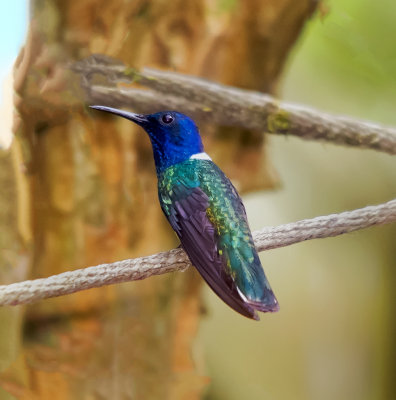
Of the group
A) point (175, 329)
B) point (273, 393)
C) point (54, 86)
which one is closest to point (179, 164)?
point (54, 86)

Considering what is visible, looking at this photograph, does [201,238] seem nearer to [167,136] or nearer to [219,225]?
[219,225]

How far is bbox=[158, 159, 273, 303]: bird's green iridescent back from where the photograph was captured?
42 cm

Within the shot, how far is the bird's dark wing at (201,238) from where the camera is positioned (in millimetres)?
413

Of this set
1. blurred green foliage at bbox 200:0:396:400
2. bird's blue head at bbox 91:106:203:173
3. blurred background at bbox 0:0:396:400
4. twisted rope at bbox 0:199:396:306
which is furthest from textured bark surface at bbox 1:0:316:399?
blurred green foliage at bbox 200:0:396:400

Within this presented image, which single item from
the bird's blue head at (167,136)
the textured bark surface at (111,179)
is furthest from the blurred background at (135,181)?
the bird's blue head at (167,136)

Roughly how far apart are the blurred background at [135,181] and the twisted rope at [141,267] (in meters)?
0.32

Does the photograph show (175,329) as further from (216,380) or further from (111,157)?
(216,380)

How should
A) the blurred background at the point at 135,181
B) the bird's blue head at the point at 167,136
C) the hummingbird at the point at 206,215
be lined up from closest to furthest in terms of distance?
the hummingbird at the point at 206,215, the bird's blue head at the point at 167,136, the blurred background at the point at 135,181

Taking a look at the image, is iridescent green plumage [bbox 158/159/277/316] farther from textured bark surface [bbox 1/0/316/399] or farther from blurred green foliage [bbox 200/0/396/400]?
blurred green foliage [bbox 200/0/396/400]

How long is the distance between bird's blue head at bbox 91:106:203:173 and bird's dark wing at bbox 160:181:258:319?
1.8 inches

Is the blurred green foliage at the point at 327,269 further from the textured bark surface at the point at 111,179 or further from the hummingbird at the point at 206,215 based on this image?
the hummingbird at the point at 206,215

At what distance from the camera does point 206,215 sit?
491 millimetres

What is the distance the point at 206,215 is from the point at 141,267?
0.08 metres

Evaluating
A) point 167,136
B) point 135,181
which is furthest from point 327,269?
point 167,136
